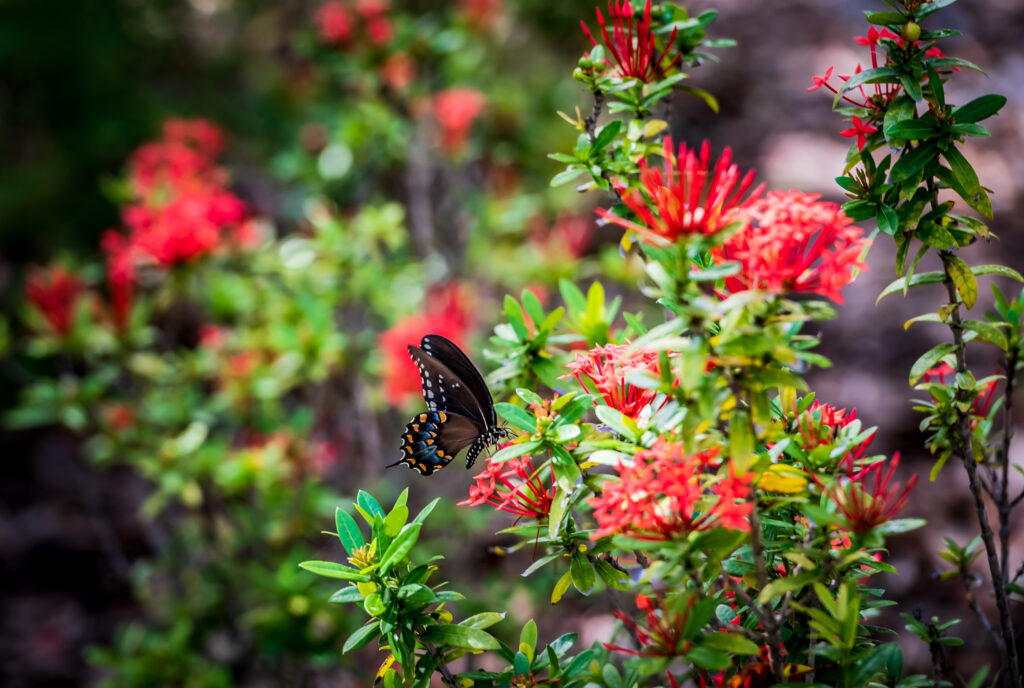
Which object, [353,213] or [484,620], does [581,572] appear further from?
[353,213]

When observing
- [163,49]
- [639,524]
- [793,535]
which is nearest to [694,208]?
[639,524]

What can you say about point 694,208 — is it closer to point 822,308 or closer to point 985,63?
point 822,308

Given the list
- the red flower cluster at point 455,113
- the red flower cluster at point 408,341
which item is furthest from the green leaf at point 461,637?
the red flower cluster at point 455,113

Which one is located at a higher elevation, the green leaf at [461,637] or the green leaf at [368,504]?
the green leaf at [368,504]

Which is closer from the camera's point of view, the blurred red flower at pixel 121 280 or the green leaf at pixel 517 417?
the green leaf at pixel 517 417

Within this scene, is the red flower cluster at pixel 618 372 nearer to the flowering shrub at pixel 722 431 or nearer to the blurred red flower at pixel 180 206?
the flowering shrub at pixel 722 431

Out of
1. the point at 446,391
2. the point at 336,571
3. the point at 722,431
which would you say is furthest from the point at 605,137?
the point at 336,571
